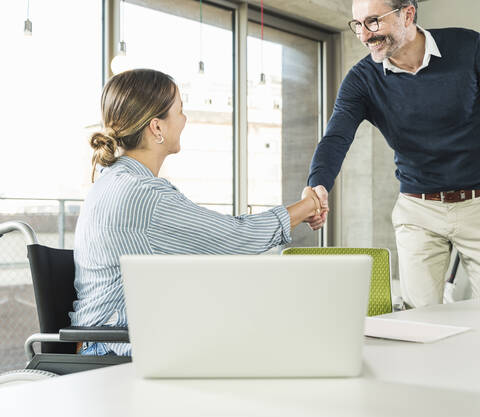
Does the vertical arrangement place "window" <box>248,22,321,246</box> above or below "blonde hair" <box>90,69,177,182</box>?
above

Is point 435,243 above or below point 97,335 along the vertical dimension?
above

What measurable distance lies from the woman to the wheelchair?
0.04 m

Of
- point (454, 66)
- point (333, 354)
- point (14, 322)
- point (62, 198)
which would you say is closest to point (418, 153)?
point (454, 66)

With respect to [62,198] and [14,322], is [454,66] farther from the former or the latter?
[14,322]

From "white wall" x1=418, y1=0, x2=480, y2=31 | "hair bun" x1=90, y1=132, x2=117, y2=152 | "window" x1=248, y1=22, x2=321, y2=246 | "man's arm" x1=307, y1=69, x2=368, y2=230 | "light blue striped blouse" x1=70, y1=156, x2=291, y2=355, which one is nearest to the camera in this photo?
"light blue striped blouse" x1=70, y1=156, x2=291, y2=355

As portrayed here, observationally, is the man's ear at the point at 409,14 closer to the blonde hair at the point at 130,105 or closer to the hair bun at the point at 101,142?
the blonde hair at the point at 130,105

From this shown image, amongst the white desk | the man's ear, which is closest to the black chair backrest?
the white desk

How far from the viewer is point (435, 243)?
2053mm

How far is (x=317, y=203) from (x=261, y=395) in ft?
4.23

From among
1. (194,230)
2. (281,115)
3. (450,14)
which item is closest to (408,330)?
(194,230)

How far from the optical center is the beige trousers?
2.01 meters

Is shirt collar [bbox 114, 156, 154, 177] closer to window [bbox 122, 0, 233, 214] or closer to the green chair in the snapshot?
the green chair

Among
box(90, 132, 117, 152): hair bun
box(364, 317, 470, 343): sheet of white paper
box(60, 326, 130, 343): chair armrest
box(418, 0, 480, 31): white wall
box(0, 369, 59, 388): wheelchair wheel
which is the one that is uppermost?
box(418, 0, 480, 31): white wall

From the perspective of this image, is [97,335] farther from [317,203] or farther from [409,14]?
[409,14]
